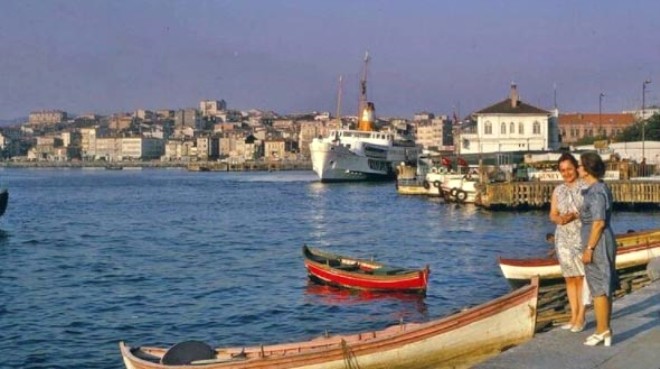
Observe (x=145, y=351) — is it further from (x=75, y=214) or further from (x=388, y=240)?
(x=75, y=214)

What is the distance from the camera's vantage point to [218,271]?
93.2ft

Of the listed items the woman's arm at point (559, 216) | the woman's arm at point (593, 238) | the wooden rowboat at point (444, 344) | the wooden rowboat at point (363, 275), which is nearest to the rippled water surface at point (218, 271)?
the wooden rowboat at point (363, 275)

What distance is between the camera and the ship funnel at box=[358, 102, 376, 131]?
113762 millimetres

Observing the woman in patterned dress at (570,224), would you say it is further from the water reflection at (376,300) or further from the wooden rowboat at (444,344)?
the water reflection at (376,300)

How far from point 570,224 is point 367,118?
106 metres

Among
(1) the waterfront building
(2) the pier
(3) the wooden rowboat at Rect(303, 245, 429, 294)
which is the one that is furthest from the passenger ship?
(3) the wooden rowboat at Rect(303, 245, 429, 294)

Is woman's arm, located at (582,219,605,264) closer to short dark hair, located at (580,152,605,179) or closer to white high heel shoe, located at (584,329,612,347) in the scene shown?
short dark hair, located at (580,152,605,179)

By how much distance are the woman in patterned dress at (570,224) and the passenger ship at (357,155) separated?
8859 centimetres

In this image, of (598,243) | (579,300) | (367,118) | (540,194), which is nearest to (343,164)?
(367,118)

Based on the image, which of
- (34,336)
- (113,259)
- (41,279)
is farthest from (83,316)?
(113,259)

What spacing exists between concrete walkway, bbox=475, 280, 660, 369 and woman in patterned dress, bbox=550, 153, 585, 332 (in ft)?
1.48

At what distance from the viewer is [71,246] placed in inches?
1494

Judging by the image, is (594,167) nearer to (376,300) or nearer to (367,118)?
(376,300)

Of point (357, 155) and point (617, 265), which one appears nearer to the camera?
point (617, 265)
